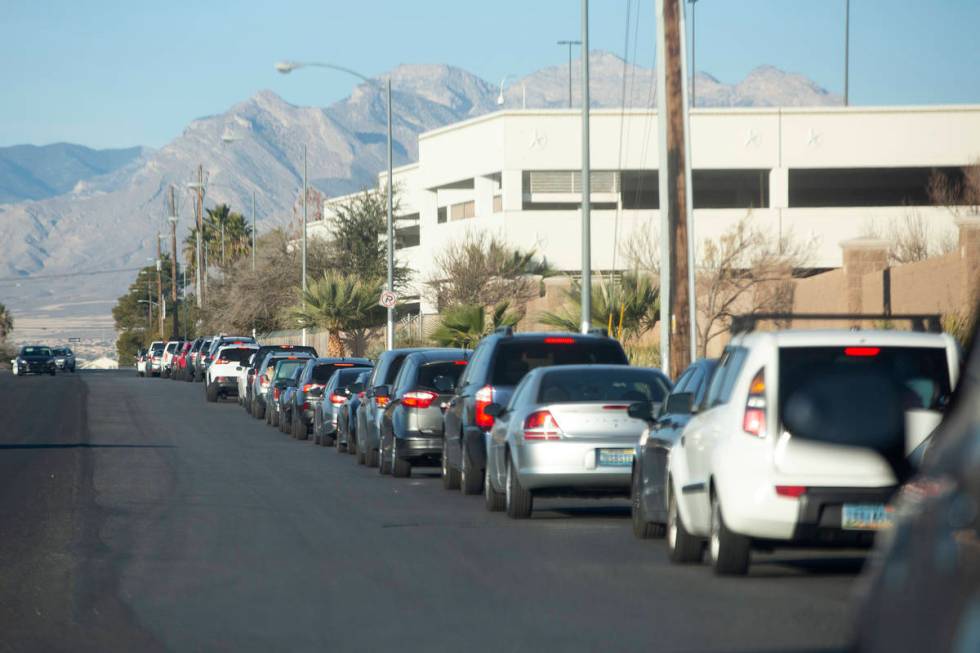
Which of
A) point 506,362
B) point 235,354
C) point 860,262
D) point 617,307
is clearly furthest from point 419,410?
point 235,354

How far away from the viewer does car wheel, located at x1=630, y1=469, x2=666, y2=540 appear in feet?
45.6

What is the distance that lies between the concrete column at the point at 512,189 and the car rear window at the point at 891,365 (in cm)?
5189

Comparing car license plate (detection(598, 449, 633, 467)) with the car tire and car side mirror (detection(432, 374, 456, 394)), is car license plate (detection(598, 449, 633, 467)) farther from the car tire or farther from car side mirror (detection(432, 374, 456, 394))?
car side mirror (detection(432, 374, 456, 394))

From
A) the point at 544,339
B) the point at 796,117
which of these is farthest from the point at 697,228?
the point at 544,339

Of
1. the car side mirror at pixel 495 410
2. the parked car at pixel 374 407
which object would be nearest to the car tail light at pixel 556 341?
the car side mirror at pixel 495 410

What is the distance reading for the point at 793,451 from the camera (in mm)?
10508

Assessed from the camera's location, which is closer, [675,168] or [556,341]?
[556,341]

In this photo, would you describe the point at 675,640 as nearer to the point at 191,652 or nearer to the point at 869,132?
the point at 191,652

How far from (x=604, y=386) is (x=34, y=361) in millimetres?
67885

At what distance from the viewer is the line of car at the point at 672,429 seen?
34.3ft

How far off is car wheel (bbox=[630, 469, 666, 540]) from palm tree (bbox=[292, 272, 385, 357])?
38645 mm

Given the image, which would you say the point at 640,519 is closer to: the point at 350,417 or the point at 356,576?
the point at 356,576

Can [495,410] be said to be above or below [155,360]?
above

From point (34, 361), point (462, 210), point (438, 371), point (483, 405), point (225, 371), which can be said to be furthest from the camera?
point (34, 361)
